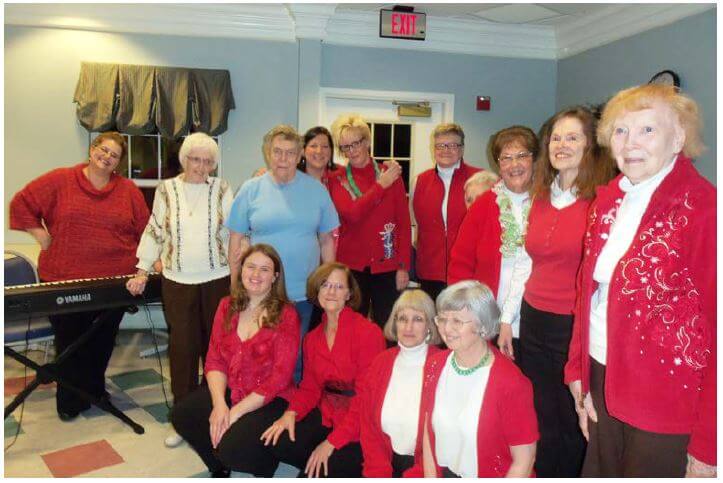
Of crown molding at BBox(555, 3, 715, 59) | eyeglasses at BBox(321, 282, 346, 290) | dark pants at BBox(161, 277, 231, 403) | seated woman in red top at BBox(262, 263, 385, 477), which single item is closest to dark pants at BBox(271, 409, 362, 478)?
seated woman in red top at BBox(262, 263, 385, 477)

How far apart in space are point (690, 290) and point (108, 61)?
4221 millimetres

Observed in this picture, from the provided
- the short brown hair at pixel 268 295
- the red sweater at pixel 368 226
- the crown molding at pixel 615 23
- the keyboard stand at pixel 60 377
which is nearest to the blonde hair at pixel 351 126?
the red sweater at pixel 368 226

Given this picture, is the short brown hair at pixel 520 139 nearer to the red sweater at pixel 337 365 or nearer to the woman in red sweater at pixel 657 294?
the woman in red sweater at pixel 657 294

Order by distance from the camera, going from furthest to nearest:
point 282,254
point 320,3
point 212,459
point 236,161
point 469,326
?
point 236,161 < point 320,3 < point 282,254 < point 212,459 < point 469,326

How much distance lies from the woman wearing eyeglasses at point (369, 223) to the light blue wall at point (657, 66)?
2.02 meters

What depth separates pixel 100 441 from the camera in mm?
2686

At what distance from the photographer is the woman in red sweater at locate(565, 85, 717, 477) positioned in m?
1.14

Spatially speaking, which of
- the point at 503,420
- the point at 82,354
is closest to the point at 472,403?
the point at 503,420

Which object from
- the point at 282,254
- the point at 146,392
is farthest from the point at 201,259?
the point at 146,392

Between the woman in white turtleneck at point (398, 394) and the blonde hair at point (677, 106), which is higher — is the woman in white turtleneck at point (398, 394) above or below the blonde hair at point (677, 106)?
below

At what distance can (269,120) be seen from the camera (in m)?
4.57

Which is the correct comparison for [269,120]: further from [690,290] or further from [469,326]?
[690,290]

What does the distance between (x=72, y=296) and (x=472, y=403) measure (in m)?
1.79

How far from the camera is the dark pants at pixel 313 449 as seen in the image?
6.79ft
